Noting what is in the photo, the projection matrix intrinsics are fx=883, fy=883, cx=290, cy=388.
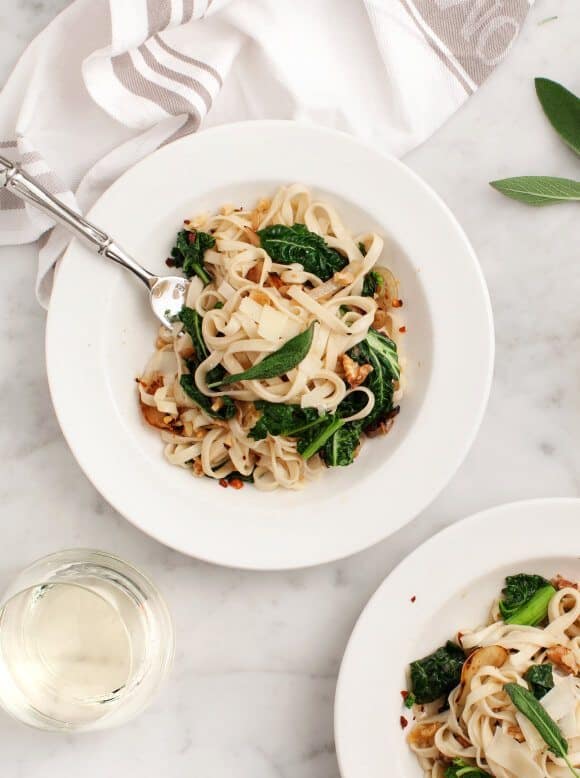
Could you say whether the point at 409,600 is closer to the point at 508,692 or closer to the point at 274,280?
the point at 508,692

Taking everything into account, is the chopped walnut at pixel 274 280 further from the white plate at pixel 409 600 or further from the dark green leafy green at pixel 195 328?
the white plate at pixel 409 600

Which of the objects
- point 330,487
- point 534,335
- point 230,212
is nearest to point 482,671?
point 330,487

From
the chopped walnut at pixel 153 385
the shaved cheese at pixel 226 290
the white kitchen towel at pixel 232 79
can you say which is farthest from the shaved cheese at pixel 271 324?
the white kitchen towel at pixel 232 79

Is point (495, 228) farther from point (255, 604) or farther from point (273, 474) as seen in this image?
point (255, 604)

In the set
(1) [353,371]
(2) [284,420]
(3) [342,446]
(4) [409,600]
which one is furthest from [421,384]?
(4) [409,600]

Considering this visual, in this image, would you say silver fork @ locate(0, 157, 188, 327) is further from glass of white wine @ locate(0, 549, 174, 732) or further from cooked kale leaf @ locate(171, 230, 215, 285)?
glass of white wine @ locate(0, 549, 174, 732)
